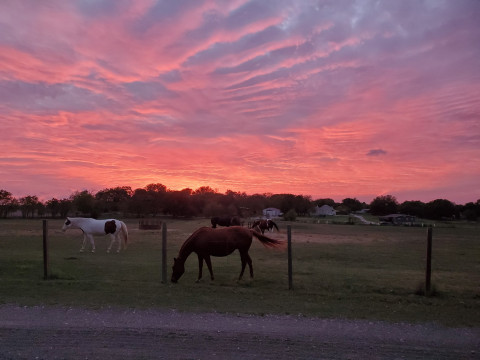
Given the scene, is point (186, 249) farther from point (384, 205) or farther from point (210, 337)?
point (384, 205)

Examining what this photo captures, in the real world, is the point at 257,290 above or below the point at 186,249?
below

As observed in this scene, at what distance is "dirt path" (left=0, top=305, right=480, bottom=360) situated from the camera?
17.4ft

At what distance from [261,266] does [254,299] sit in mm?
6184

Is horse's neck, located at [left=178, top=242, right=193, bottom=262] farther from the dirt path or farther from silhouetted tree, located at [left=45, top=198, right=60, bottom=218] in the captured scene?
silhouetted tree, located at [left=45, top=198, right=60, bottom=218]

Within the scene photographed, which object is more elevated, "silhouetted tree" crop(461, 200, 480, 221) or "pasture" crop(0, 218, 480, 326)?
"pasture" crop(0, 218, 480, 326)

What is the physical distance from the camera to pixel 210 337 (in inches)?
235

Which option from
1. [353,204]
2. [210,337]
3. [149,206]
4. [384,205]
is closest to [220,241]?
[210,337]

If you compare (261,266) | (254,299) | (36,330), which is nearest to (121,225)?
(261,266)

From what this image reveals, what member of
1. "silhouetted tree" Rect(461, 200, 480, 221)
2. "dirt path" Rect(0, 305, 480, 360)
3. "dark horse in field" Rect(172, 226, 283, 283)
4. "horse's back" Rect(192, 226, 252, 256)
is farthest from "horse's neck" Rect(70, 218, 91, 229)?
"silhouetted tree" Rect(461, 200, 480, 221)

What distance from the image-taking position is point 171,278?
440 inches

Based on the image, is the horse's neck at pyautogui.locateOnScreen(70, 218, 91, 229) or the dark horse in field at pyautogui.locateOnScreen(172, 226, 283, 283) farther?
the horse's neck at pyautogui.locateOnScreen(70, 218, 91, 229)

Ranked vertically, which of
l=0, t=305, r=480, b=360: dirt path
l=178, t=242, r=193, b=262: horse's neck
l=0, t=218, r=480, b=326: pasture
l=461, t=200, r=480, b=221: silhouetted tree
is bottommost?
l=461, t=200, r=480, b=221: silhouetted tree

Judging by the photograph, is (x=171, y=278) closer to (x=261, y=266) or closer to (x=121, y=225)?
(x=261, y=266)

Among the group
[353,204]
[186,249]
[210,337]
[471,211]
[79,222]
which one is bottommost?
[471,211]
